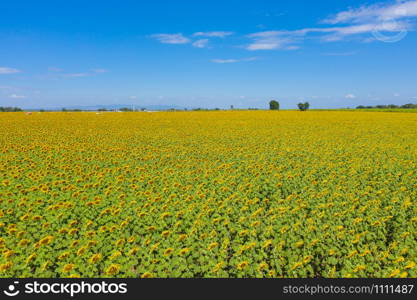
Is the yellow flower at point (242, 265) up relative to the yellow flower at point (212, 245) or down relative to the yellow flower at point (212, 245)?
down

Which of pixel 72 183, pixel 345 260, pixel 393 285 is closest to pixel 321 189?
pixel 345 260

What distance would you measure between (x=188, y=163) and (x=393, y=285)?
7656mm

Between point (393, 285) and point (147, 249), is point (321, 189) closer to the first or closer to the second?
point (393, 285)

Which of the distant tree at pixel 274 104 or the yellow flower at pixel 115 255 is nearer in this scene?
the yellow flower at pixel 115 255

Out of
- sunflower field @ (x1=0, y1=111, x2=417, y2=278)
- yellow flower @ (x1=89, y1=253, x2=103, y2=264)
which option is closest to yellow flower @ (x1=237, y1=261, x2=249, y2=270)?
sunflower field @ (x1=0, y1=111, x2=417, y2=278)

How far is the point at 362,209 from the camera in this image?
621cm

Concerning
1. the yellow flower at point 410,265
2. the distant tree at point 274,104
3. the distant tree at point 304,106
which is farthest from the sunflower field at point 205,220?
the distant tree at point 274,104

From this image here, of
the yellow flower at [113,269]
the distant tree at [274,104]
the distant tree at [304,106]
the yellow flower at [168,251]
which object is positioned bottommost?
the yellow flower at [113,269]

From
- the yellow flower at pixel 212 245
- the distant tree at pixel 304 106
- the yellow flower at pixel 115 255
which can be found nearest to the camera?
the yellow flower at pixel 115 255

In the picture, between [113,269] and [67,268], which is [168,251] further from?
[67,268]

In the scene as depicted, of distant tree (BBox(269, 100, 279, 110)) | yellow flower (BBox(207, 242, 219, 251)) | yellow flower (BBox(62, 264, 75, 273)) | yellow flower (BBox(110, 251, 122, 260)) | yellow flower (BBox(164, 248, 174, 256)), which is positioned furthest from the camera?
distant tree (BBox(269, 100, 279, 110))

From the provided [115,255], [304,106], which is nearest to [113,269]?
[115,255]

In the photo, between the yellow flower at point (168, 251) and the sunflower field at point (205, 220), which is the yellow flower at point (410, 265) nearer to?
the sunflower field at point (205, 220)

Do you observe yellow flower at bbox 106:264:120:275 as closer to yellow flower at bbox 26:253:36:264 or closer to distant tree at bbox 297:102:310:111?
yellow flower at bbox 26:253:36:264
